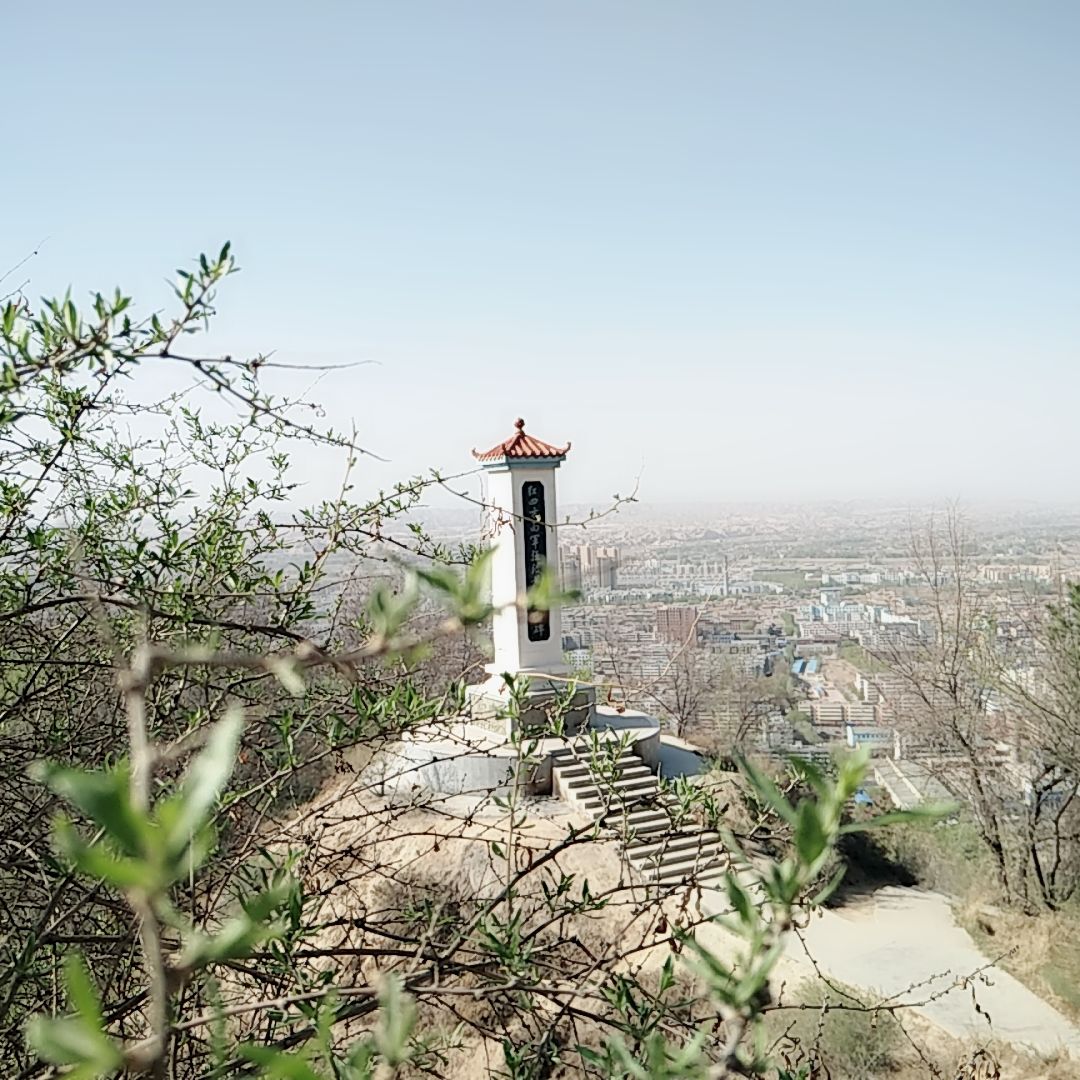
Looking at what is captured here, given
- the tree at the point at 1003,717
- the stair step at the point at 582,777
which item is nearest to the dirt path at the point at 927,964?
the tree at the point at 1003,717

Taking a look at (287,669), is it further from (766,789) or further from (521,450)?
(521,450)

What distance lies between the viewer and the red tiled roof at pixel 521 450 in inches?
426

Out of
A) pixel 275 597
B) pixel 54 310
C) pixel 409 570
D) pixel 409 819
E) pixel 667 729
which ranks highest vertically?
pixel 54 310

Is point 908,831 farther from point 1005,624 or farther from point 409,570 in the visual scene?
point 409,570

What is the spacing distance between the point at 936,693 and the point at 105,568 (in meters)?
10.7

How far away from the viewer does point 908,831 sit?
10766 mm

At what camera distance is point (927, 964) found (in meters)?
8.21

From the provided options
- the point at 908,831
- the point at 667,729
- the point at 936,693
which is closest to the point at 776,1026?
the point at 908,831

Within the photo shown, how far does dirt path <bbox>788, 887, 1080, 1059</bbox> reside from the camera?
23.0ft

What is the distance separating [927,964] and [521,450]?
6.53 meters

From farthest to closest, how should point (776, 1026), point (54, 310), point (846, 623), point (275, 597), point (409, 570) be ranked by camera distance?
point (846, 623), point (776, 1026), point (275, 597), point (54, 310), point (409, 570)

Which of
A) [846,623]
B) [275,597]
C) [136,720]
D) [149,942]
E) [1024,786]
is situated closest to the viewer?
[149,942]

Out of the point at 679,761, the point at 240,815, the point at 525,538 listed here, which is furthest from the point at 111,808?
the point at 679,761

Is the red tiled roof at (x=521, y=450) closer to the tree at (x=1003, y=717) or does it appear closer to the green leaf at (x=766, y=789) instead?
the tree at (x=1003, y=717)
